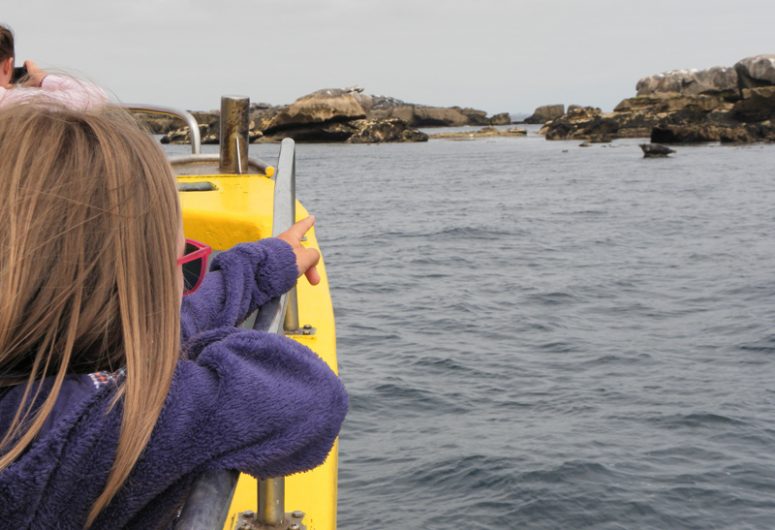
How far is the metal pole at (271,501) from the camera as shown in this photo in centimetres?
158

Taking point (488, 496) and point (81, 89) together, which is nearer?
point (81, 89)

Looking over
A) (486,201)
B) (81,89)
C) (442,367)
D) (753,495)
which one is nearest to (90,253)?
(81,89)

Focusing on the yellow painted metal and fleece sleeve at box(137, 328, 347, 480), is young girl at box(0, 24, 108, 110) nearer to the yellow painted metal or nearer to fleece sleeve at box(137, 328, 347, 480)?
fleece sleeve at box(137, 328, 347, 480)

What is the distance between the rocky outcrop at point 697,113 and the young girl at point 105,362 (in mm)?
52057

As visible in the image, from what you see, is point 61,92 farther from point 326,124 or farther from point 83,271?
point 326,124

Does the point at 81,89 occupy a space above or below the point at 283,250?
above

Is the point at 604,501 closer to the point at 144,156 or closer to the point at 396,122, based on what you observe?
the point at 144,156

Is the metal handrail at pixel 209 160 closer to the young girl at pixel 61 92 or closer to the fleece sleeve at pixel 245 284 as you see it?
the young girl at pixel 61 92

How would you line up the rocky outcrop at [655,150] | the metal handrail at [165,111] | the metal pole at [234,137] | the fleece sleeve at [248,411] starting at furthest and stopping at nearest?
the rocky outcrop at [655,150], the metal pole at [234,137], the metal handrail at [165,111], the fleece sleeve at [248,411]

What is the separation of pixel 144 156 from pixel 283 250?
57cm

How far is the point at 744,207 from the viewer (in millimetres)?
20000

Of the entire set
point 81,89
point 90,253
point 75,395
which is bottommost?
point 75,395

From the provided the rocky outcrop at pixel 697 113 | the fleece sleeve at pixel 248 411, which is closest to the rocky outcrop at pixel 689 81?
the rocky outcrop at pixel 697 113

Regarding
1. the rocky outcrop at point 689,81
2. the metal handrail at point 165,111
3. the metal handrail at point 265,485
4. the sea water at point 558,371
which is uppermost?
the rocky outcrop at point 689,81
